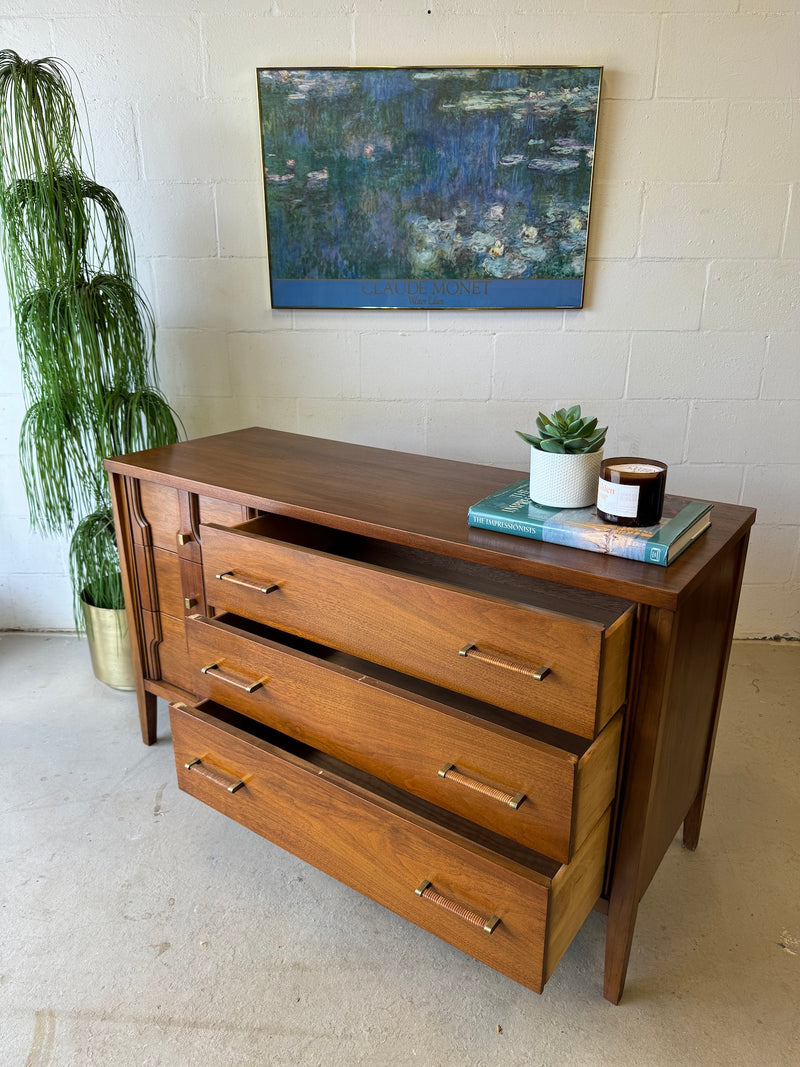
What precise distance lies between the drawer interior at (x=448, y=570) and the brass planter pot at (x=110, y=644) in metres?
0.82

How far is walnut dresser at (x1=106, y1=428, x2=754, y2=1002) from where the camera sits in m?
1.02

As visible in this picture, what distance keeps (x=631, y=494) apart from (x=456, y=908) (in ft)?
2.16

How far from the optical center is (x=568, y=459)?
3.81ft

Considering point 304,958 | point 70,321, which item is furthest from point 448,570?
point 70,321

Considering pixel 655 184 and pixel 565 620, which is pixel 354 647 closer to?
pixel 565 620

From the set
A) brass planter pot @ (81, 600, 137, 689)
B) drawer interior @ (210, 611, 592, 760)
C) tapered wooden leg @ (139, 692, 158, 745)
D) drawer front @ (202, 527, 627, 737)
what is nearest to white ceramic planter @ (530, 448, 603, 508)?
drawer front @ (202, 527, 627, 737)

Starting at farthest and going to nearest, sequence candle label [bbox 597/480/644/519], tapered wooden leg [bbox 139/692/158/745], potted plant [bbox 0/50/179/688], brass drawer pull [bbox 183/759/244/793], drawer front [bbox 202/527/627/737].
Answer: tapered wooden leg [bbox 139/692/158/745]
potted plant [bbox 0/50/179/688]
brass drawer pull [bbox 183/759/244/793]
candle label [bbox 597/480/644/519]
drawer front [bbox 202/527/627/737]

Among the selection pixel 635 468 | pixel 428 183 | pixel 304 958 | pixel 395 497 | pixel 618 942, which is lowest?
pixel 304 958

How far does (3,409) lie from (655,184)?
202cm

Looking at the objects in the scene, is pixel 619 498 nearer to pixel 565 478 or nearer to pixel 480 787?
pixel 565 478

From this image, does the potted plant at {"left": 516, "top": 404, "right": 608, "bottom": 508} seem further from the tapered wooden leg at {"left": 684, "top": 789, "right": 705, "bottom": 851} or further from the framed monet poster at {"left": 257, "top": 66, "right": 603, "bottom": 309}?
the framed monet poster at {"left": 257, "top": 66, "right": 603, "bottom": 309}

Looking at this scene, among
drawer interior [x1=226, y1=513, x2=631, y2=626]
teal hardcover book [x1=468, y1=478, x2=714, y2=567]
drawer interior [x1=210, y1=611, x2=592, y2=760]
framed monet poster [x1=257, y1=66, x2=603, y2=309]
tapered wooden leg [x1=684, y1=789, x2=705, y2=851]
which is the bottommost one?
tapered wooden leg [x1=684, y1=789, x2=705, y2=851]

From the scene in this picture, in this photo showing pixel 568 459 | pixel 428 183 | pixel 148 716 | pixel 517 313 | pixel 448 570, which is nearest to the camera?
pixel 568 459

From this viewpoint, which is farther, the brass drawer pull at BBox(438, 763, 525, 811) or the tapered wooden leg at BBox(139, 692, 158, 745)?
the tapered wooden leg at BBox(139, 692, 158, 745)
